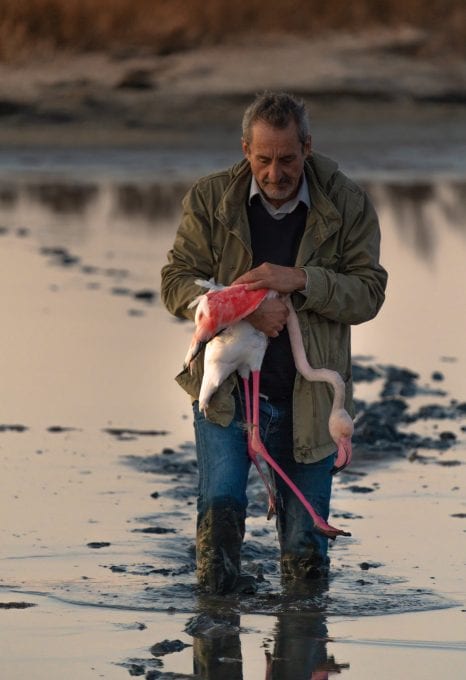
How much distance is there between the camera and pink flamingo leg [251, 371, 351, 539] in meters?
6.82

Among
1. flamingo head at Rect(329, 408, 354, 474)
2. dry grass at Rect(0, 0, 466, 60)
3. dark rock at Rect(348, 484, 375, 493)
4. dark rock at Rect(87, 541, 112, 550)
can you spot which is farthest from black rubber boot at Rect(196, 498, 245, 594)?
dry grass at Rect(0, 0, 466, 60)

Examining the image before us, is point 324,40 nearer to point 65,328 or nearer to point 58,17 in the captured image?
point 58,17

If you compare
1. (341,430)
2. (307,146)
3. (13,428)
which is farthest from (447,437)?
(307,146)

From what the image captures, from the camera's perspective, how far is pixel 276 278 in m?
6.66

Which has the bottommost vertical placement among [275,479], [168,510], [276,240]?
[168,510]

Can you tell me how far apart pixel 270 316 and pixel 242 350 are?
0.46 feet

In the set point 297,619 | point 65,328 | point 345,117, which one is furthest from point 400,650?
point 345,117

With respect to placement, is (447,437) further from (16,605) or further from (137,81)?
(137,81)

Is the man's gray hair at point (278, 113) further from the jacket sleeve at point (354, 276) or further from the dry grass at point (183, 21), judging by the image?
the dry grass at point (183, 21)

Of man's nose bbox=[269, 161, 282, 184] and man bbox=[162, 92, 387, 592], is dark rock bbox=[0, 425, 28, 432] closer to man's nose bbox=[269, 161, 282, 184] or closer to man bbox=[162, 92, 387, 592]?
man bbox=[162, 92, 387, 592]

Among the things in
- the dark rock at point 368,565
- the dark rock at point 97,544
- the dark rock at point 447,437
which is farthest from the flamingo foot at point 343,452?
the dark rock at point 447,437

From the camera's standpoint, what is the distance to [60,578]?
24.2 ft

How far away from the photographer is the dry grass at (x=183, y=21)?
1273 inches

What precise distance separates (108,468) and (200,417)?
2.10 metres
